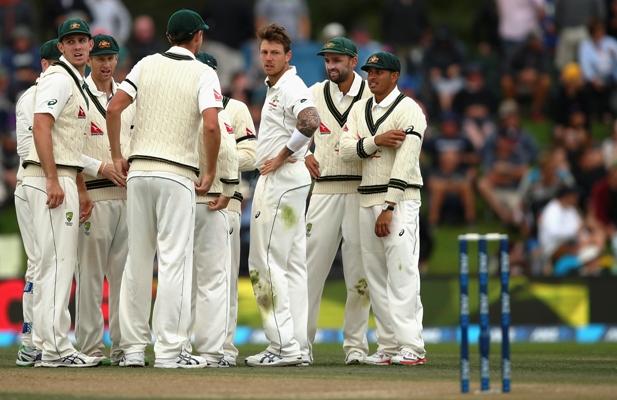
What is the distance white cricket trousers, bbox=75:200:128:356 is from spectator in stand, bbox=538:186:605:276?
9.86 meters

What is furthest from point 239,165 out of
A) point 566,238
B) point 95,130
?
point 566,238

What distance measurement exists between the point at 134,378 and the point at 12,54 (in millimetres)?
15424

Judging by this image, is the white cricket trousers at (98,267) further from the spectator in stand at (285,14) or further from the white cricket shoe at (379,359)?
the spectator in stand at (285,14)

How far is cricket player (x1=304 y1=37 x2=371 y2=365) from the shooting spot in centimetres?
1411

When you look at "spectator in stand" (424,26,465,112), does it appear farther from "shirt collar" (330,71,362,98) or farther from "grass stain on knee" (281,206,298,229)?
"grass stain on knee" (281,206,298,229)

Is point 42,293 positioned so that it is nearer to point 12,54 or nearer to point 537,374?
point 537,374

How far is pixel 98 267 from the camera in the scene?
44.4 ft

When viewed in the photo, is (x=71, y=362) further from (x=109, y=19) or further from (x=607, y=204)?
(x=109, y=19)

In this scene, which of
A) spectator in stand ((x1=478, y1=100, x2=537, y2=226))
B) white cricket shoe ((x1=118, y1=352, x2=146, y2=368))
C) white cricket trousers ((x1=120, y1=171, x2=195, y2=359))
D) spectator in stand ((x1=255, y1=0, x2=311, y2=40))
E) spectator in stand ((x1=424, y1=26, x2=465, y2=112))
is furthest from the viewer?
spectator in stand ((x1=255, y1=0, x2=311, y2=40))

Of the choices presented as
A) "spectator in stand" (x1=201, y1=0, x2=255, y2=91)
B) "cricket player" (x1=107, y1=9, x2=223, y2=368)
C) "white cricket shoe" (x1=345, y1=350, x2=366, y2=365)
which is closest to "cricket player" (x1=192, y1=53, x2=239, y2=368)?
"cricket player" (x1=107, y1=9, x2=223, y2=368)

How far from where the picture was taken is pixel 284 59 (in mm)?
13383

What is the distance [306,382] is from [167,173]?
2214mm

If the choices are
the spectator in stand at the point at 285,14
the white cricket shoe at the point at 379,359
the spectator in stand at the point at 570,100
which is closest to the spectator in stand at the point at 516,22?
the spectator in stand at the point at 570,100

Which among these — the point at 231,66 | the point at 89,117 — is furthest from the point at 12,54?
the point at 89,117
